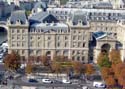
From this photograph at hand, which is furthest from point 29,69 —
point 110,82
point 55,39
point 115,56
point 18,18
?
point 115,56

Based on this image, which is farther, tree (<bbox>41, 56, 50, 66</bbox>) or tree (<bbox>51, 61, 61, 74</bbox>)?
tree (<bbox>41, 56, 50, 66</bbox>)

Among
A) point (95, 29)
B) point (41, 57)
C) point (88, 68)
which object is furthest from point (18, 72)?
point (95, 29)

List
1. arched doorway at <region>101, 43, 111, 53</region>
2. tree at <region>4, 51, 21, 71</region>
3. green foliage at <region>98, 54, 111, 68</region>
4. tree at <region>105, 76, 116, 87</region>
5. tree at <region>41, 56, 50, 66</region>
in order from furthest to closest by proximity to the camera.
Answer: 1. arched doorway at <region>101, 43, 111, 53</region>
2. tree at <region>41, 56, 50, 66</region>
3. green foliage at <region>98, 54, 111, 68</region>
4. tree at <region>4, 51, 21, 71</region>
5. tree at <region>105, 76, 116, 87</region>

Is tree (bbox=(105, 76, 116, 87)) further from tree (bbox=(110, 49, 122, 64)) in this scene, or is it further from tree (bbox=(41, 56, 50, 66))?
tree (bbox=(41, 56, 50, 66))

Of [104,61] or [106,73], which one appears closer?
[106,73]

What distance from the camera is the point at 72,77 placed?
141ft

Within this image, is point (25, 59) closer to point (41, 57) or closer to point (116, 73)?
point (41, 57)

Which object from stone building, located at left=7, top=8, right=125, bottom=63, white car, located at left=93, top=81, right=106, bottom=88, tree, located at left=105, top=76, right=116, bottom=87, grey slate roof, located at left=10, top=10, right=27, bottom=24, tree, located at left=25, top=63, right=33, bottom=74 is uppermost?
grey slate roof, located at left=10, top=10, right=27, bottom=24

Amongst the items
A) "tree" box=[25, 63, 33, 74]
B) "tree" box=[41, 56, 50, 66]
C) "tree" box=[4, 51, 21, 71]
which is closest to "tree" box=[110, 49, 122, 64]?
"tree" box=[41, 56, 50, 66]

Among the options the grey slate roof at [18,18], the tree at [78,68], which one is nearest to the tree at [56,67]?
the tree at [78,68]

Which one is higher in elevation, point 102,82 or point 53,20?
point 53,20

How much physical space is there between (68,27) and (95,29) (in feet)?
50.5

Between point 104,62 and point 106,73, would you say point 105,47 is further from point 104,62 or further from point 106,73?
point 106,73

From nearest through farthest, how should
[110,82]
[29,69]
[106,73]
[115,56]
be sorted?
1. [110,82]
2. [106,73]
3. [29,69]
4. [115,56]
